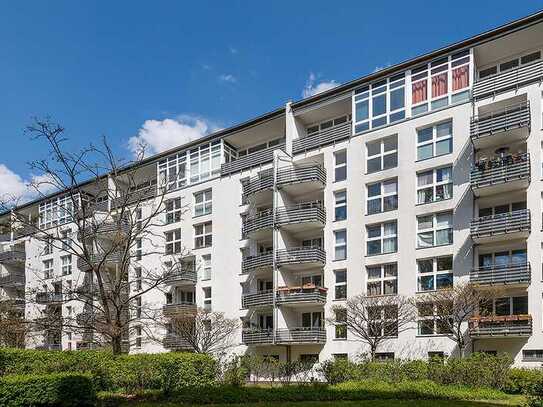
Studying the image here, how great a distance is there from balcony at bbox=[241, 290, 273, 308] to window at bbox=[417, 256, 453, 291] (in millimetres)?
9896

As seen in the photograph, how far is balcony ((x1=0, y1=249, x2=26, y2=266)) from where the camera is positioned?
6456 cm

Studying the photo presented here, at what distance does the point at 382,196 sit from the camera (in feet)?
113

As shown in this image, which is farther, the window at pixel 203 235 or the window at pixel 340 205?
the window at pixel 203 235

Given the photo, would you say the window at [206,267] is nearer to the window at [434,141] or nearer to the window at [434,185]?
the window at [434,185]

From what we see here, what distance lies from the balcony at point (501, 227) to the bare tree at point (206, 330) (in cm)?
1787

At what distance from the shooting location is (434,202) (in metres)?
31.9

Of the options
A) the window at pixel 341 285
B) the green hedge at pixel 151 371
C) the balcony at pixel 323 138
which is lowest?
the green hedge at pixel 151 371

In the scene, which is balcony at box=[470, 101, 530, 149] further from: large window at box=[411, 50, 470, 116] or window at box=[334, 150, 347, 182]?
window at box=[334, 150, 347, 182]

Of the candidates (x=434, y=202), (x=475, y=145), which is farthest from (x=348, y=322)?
(x=475, y=145)

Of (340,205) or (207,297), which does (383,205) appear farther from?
(207,297)

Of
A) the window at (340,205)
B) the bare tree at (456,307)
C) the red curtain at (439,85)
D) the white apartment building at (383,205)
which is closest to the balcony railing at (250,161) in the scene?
the white apartment building at (383,205)

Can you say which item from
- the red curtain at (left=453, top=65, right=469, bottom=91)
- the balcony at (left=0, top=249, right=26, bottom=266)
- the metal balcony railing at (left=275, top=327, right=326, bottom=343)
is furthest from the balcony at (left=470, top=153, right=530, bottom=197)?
the balcony at (left=0, top=249, right=26, bottom=266)

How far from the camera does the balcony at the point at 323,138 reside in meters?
36.5

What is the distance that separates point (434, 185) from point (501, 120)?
512 centimetres
